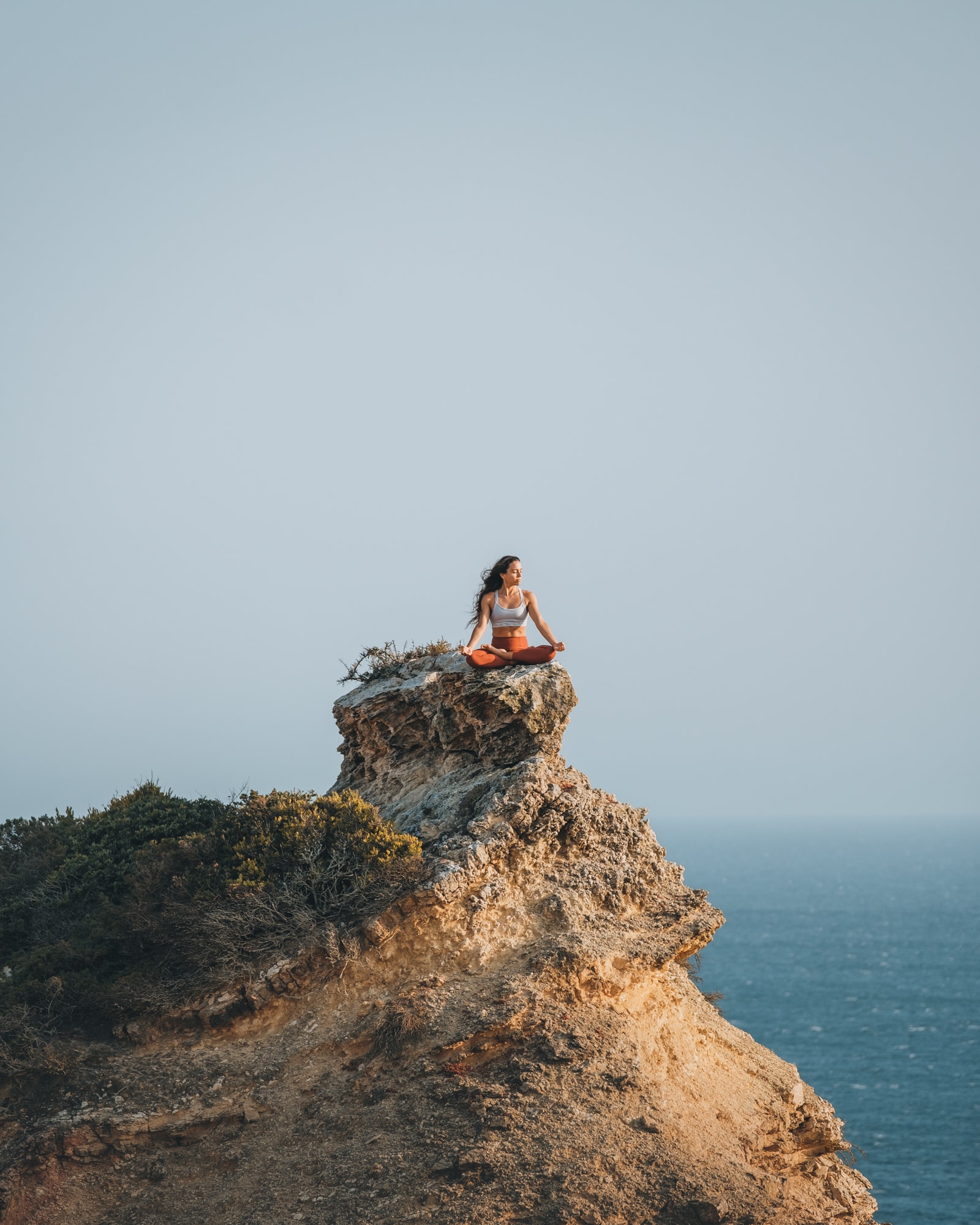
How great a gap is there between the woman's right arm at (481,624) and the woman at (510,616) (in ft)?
0.03

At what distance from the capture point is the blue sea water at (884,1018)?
181 feet

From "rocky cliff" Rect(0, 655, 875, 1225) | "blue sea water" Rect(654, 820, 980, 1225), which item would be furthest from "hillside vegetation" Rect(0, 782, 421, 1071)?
"blue sea water" Rect(654, 820, 980, 1225)

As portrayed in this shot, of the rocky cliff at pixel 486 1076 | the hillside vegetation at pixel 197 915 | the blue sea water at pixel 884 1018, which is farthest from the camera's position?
the blue sea water at pixel 884 1018

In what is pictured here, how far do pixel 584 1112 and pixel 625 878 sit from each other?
3.77 metres

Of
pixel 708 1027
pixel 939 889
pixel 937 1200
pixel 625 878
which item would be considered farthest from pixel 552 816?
pixel 939 889

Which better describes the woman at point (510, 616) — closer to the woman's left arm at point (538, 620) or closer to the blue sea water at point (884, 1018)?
the woman's left arm at point (538, 620)

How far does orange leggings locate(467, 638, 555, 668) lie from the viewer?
57.5 feet

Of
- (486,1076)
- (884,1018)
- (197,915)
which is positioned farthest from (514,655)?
(884,1018)

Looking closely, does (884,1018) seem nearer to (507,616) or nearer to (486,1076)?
(507,616)

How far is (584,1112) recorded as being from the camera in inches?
517

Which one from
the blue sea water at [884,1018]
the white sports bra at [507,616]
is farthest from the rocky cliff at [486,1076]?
the blue sea water at [884,1018]

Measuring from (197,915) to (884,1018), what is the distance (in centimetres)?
8708

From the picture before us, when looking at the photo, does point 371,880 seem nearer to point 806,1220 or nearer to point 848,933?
point 806,1220

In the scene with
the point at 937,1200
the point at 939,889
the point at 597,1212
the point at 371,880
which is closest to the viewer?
the point at 597,1212
